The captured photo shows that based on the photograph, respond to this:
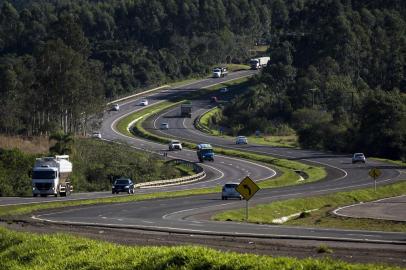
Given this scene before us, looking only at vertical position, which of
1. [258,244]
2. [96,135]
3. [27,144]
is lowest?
[96,135]

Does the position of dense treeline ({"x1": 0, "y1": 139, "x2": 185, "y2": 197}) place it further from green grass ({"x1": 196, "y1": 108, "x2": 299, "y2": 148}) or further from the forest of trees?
green grass ({"x1": 196, "y1": 108, "x2": 299, "y2": 148})

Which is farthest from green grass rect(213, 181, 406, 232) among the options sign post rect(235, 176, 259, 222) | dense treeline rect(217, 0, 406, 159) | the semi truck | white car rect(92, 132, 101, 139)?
the semi truck

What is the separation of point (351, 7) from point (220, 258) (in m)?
167

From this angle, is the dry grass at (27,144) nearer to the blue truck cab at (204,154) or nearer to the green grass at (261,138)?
the blue truck cab at (204,154)

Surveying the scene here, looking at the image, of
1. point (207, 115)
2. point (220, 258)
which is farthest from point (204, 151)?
point (220, 258)

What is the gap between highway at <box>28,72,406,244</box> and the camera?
106 ft

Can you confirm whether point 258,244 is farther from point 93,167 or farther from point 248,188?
point 93,167

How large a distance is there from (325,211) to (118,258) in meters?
36.6

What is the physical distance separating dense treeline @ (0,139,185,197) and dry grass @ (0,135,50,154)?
8.27 feet

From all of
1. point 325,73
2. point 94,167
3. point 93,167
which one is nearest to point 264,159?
point 94,167

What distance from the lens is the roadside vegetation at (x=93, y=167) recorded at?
235 ft

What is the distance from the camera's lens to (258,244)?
25797mm

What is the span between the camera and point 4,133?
110438 mm

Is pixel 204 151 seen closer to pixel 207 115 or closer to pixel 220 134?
pixel 220 134
